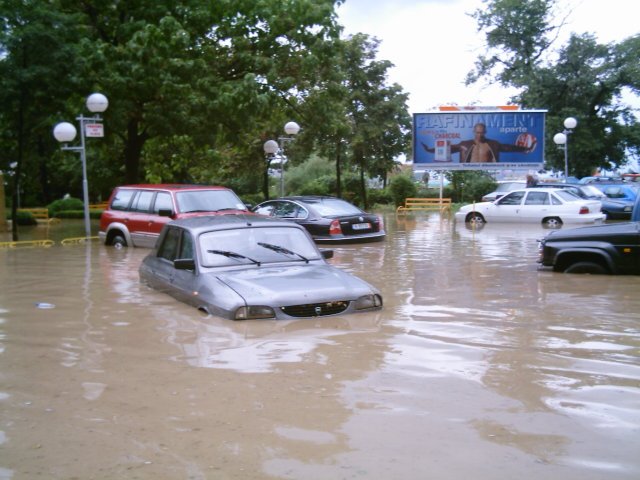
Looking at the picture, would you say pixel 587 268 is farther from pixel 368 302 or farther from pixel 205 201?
pixel 205 201

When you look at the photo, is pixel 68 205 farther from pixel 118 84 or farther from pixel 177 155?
pixel 118 84

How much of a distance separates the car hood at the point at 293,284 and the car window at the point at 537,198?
17364 mm

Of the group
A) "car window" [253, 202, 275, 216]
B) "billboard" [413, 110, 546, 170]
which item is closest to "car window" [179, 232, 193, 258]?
"car window" [253, 202, 275, 216]

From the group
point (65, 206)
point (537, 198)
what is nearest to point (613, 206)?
point (537, 198)

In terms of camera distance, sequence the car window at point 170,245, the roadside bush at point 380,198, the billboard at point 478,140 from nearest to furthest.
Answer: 1. the car window at point 170,245
2. the billboard at point 478,140
3. the roadside bush at point 380,198

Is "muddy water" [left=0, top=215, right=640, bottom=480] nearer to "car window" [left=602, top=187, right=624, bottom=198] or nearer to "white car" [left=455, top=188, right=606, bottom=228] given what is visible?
"white car" [left=455, top=188, right=606, bottom=228]

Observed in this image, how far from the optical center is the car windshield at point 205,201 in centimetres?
1570

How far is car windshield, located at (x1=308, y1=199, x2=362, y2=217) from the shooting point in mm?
18561

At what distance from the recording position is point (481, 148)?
1359 inches

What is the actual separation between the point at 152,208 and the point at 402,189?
85.0 feet

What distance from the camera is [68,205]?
39594 millimetres

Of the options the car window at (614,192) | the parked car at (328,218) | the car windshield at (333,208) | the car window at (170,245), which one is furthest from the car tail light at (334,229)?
the car window at (614,192)

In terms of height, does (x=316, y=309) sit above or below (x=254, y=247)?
below

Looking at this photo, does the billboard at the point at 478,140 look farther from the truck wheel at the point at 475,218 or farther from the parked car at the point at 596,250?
the parked car at the point at 596,250
